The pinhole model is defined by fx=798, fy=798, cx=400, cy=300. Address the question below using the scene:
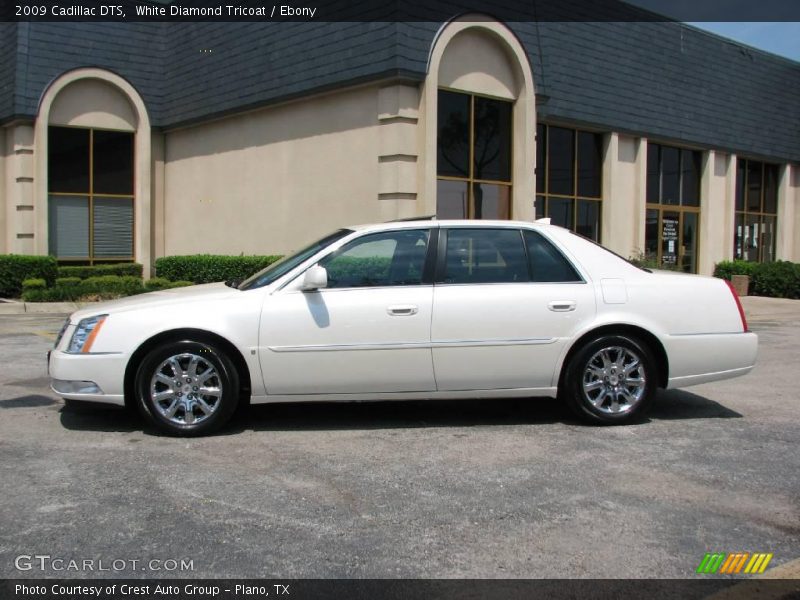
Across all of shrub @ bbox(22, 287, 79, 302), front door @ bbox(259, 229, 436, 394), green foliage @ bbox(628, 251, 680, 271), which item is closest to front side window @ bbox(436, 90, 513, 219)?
green foliage @ bbox(628, 251, 680, 271)

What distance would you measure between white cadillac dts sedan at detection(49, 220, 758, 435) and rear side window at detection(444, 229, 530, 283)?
1cm

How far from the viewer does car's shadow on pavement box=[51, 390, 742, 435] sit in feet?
20.5


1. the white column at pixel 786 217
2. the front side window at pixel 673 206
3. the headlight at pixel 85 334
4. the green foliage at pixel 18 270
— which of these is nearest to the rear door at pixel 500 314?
the headlight at pixel 85 334

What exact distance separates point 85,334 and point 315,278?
174 cm

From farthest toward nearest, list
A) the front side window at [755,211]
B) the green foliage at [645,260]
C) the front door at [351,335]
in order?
1. the front side window at [755,211]
2. the green foliage at [645,260]
3. the front door at [351,335]

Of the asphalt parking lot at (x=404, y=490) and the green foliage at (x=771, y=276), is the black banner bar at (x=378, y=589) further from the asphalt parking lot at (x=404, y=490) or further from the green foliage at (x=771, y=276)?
the green foliage at (x=771, y=276)

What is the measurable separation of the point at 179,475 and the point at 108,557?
4.12 feet

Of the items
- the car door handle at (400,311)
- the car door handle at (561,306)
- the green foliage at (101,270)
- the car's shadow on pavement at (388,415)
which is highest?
the green foliage at (101,270)

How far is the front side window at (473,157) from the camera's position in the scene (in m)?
15.7

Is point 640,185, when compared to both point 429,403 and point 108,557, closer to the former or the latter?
point 429,403

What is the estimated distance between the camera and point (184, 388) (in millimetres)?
5816

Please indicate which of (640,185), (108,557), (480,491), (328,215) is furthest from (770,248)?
(108,557)

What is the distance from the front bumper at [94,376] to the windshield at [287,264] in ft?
3.62

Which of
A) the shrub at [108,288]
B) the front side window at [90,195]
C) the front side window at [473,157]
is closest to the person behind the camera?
the front side window at [473,157]
